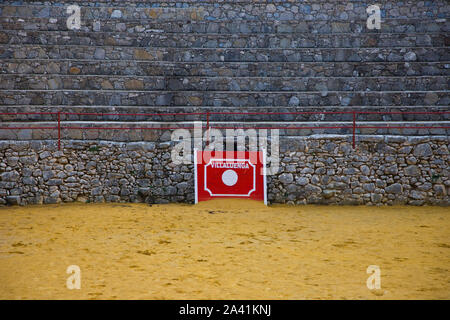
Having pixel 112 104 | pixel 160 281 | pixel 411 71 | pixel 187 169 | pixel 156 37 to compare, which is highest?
pixel 156 37

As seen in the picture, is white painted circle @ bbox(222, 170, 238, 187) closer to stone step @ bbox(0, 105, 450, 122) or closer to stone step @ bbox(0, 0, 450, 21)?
stone step @ bbox(0, 105, 450, 122)

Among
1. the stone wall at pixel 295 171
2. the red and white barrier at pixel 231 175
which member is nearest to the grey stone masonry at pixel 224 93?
the stone wall at pixel 295 171

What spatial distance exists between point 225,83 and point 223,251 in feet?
23.2

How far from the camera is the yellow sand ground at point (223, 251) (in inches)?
229

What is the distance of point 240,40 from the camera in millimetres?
14430

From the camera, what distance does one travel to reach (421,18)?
48.8 ft

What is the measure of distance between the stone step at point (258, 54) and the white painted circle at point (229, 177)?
4.43m

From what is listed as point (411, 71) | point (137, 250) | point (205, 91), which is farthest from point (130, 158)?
point (411, 71)

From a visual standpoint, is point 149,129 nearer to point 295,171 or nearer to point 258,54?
point 295,171

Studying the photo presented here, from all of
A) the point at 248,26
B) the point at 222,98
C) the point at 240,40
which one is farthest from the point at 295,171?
the point at 248,26

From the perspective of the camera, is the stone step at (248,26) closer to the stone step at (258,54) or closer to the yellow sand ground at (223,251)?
the stone step at (258,54)

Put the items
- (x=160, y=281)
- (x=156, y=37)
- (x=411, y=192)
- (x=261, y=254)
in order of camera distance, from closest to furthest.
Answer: (x=160, y=281)
(x=261, y=254)
(x=411, y=192)
(x=156, y=37)

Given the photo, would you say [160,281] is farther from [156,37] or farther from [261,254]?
[156,37]

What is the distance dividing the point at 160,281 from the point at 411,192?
736 cm
